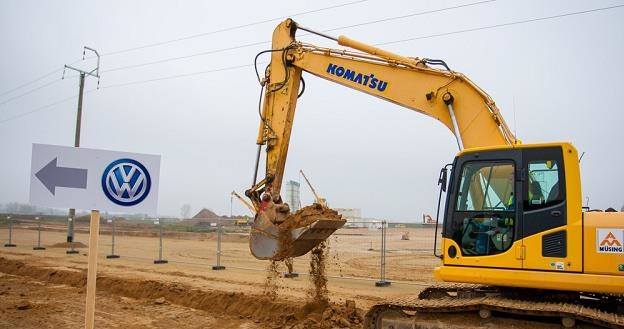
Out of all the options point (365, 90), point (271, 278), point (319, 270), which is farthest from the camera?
point (271, 278)

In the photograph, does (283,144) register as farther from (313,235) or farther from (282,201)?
(313,235)

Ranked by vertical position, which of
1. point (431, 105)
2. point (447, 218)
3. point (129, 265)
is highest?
point (431, 105)

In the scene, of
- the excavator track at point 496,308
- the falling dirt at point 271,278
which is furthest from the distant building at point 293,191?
the excavator track at point 496,308

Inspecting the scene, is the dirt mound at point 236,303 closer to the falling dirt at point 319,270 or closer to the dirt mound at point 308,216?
the falling dirt at point 319,270

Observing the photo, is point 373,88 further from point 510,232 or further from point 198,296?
point 198,296

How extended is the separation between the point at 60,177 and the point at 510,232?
16.8 ft

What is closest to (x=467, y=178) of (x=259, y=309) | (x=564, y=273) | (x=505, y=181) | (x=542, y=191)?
(x=505, y=181)

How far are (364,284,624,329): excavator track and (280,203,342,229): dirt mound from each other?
2.08 metres

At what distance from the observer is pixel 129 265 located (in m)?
19.0

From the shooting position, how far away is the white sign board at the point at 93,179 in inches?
191

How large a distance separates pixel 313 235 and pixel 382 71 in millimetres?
3023

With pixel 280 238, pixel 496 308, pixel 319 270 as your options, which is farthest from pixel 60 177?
pixel 319 270

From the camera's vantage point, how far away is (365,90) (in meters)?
9.09

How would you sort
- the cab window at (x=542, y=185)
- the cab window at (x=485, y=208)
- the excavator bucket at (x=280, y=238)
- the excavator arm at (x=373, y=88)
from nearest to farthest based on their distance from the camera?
the cab window at (x=542, y=185), the cab window at (x=485, y=208), the excavator arm at (x=373, y=88), the excavator bucket at (x=280, y=238)
